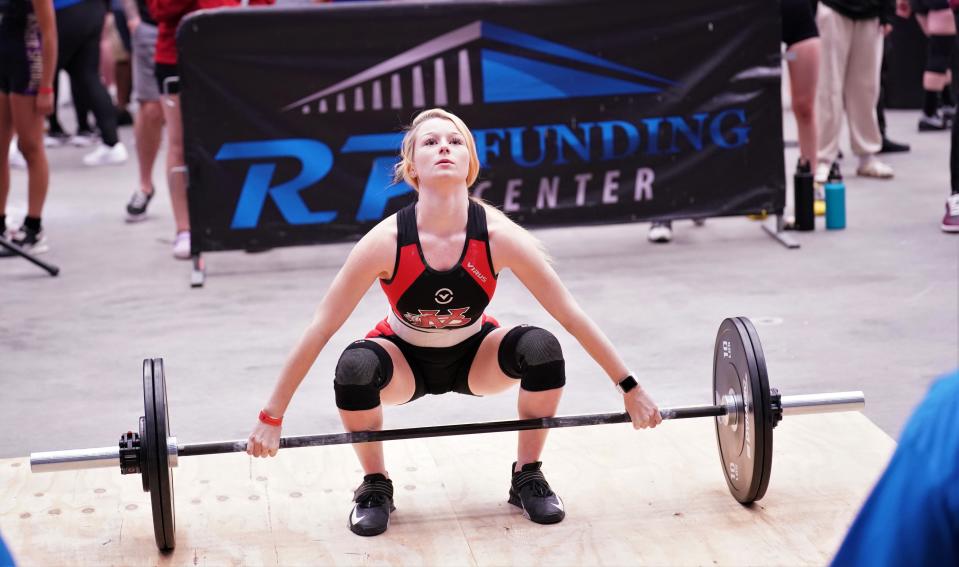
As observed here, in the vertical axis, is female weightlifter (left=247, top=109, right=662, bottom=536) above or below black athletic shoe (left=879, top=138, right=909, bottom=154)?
above

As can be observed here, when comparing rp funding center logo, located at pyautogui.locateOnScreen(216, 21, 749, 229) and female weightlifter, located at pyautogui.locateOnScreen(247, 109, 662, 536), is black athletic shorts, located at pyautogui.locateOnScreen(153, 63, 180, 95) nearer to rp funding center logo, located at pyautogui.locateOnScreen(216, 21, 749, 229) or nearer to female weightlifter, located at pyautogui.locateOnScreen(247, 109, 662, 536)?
rp funding center logo, located at pyautogui.locateOnScreen(216, 21, 749, 229)

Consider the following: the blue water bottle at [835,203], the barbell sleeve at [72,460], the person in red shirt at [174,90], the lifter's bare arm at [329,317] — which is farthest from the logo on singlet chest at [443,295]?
the blue water bottle at [835,203]

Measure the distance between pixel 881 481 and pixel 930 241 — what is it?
5834mm

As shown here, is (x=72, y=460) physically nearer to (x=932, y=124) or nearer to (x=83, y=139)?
(x=932, y=124)

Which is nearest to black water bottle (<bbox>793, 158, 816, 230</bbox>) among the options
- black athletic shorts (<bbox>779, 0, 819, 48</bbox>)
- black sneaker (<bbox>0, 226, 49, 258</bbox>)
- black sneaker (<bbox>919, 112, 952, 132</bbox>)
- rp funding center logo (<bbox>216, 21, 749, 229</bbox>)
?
rp funding center logo (<bbox>216, 21, 749, 229</bbox>)

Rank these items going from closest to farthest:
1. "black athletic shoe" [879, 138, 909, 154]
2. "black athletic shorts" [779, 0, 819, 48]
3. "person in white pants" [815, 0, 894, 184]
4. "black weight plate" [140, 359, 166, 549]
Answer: "black weight plate" [140, 359, 166, 549], "black athletic shorts" [779, 0, 819, 48], "person in white pants" [815, 0, 894, 184], "black athletic shoe" [879, 138, 909, 154]

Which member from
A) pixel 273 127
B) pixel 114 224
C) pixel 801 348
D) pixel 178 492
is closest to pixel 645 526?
pixel 178 492

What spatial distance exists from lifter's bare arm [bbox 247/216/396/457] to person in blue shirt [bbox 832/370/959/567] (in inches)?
86.3

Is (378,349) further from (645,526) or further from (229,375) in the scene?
(229,375)

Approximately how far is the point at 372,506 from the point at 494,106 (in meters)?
3.42

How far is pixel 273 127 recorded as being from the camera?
632 cm

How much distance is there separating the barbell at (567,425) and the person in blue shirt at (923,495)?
2102 millimetres

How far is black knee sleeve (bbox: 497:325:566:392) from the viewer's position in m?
3.33

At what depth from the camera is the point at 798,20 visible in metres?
6.84
